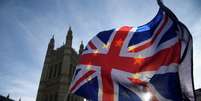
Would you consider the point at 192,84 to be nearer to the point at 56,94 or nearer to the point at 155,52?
the point at 155,52

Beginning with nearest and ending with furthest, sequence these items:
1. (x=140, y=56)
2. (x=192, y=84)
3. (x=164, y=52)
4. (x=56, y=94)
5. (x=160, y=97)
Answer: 1. (x=192, y=84)
2. (x=160, y=97)
3. (x=164, y=52)
4. (x=140, y=56)
5. (x=56, y=94)

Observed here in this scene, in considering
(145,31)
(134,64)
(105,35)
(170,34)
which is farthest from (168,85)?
(105,35)

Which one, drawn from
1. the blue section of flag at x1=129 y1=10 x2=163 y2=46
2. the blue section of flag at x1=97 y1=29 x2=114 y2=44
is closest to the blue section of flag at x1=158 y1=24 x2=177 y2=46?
the blue section of flag at x1=129 y1=10 x2=163 y2=46

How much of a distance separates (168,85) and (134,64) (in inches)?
63.2

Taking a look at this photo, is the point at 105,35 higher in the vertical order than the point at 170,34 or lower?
higher

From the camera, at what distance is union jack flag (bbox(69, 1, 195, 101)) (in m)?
7.12

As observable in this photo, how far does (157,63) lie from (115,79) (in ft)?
5.05

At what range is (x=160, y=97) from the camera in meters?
6.90

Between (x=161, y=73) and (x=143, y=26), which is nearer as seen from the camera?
(x=161, y=73)

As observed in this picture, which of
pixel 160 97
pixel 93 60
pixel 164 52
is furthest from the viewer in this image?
pixel 93 60

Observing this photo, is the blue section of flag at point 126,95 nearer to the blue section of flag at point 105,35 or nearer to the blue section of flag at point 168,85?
the blue section of flag at point 168,85

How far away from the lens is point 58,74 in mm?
47312

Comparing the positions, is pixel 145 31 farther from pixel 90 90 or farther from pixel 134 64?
pixel 90 90

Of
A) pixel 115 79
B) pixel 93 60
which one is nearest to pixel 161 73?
pixel 115 79
